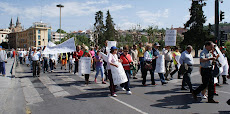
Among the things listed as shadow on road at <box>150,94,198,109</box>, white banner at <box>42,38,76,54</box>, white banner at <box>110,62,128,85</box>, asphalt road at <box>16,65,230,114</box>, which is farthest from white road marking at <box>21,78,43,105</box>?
shadow on road at <box>150,94,198,109</box>

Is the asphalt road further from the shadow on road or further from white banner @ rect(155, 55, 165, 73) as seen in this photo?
white banner @ rect(155, 55, 165, 73)

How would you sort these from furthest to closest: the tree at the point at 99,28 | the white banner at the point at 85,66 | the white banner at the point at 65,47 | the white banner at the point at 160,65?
the tree at the point at 99,28, the white banner at the point at 65,47, the white banner at the point at 160,65, the white banner at the point at 85,66

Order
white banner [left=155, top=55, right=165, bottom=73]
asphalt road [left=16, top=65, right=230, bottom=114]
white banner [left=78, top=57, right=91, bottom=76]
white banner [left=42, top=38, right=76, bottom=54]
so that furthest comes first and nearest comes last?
white banner [left=42, top=38, right=76, bottom=54], white banner [left=155, top=55, right=165, bottom=73], white banner [left=78, top=57, right=91, bottom=76], asphalt road [left=16, top=65, right=230, bottom=114]

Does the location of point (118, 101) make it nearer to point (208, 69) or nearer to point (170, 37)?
point (208, 69)

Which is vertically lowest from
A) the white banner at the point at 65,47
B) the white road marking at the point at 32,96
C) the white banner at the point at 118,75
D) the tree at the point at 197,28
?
the white road marking at the point at 32,96

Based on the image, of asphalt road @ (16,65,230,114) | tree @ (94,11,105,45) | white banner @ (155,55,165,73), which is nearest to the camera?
asphalt road @ (16,65,230,114)

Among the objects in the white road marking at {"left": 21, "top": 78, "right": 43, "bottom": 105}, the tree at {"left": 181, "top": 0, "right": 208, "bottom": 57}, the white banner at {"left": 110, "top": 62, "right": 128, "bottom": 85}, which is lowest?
the white road marking at {"left": 21, "top": 78, "right": 43, "bottom": 105}

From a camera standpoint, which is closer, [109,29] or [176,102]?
[176,102]

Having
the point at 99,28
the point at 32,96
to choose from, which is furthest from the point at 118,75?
the point at 99,28

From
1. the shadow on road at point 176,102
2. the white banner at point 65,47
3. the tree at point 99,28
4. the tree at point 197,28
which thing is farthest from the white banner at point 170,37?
the tree at point 99,28

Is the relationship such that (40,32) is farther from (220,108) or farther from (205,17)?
(220,108)

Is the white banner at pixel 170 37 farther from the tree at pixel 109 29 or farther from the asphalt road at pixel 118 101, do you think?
the tree at pixel 109 29

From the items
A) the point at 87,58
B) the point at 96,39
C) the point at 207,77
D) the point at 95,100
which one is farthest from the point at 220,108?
the point at 96,39

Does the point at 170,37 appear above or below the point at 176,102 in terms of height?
above
